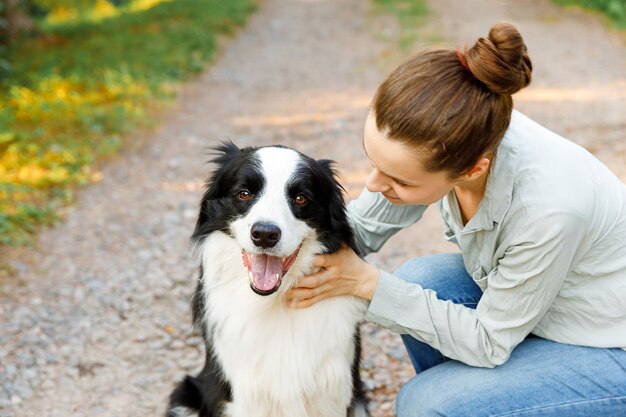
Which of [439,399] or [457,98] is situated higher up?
[457,98]

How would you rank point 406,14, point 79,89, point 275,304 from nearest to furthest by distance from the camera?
point 275,304 < point 79,89 < point 406,14

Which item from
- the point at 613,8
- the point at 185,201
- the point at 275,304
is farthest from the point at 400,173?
the point at 613,8

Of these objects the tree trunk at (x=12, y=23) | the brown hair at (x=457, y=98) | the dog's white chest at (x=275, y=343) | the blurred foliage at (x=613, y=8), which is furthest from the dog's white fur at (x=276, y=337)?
the blurred foliage at (x=613, y=8)

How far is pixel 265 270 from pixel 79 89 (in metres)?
6.00

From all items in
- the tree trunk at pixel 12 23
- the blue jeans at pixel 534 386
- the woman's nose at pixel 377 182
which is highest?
the woman's nose at pixel 377 182

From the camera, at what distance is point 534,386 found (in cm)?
198

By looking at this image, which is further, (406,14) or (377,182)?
(406,14)

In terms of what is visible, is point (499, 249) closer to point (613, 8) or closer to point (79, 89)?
point (79, 89)

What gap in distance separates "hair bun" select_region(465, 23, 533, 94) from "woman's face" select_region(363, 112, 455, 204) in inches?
10.9

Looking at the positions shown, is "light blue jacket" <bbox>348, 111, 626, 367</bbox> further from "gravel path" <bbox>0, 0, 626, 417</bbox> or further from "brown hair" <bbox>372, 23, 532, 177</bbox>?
"gravel path" <bbox>0, 0, 626, 417</bbox>

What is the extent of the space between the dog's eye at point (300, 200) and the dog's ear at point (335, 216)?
0.37 feet

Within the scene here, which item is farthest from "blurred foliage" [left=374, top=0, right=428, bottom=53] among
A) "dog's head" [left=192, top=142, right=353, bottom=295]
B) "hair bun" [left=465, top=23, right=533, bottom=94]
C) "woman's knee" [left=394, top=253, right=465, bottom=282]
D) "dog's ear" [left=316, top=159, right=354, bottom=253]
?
"hair bun" [left=465, top=23, right=533, bottom=94]

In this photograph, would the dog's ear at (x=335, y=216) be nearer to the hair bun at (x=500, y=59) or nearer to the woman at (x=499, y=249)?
the woman at (x=499, y=249)

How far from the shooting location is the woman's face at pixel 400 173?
6.01 feet
